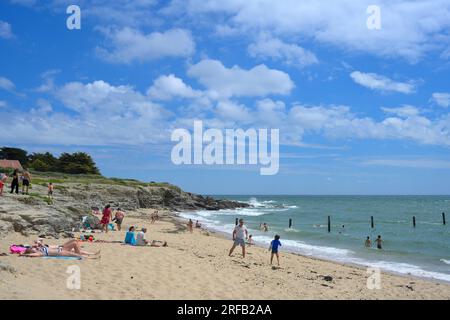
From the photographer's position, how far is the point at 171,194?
2680 inches

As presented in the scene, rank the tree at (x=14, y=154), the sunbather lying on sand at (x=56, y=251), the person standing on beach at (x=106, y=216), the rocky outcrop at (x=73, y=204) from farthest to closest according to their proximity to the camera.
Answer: the tree at (x=14, y=154) → the person standing on beach at (x=106, y=216) → the rocky outcrop at (x=73, y=204) → the sunbather lying on sand at (x=56, y=251)

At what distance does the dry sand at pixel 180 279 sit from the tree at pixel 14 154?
241 feet

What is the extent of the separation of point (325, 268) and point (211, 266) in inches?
231

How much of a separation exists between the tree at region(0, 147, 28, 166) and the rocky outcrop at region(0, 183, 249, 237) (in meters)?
32.9

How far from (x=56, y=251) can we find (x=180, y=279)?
4.09 metres

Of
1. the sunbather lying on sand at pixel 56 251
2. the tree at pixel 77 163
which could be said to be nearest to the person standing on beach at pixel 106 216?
the sunbather lying on sand at pixel 56 251

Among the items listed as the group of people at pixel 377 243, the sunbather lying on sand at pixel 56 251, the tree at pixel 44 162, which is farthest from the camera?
the tree at pixel 44 162

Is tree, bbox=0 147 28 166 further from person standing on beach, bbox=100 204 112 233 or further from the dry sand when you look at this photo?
the dry sand

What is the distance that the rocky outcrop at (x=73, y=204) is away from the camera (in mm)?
16266

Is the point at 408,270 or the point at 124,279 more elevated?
the point at 124,279

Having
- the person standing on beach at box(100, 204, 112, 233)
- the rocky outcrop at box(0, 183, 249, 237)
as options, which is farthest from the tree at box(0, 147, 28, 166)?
the person standing on beach at box(100, 204, 112, 233)

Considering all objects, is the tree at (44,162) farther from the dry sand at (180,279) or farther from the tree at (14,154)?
the dry sand at (180,279)
